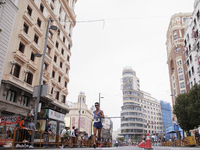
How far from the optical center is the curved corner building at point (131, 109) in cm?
8805

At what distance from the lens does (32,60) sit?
22.1 meters

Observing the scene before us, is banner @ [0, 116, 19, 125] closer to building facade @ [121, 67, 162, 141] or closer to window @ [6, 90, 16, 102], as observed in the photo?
window @ [6, 90, 16, 102]

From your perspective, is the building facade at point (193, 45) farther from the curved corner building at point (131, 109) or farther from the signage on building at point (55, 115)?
the curved corner building at point (131, 109)

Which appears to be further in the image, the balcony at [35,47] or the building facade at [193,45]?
the building facade at [193,45]

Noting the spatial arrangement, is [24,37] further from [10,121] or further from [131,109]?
[131,109]

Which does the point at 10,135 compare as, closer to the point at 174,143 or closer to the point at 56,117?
the point at 56,117

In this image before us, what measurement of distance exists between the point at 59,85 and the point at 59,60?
167 inches

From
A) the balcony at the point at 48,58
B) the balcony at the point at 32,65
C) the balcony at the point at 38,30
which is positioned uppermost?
the balcony at the point at 38,30

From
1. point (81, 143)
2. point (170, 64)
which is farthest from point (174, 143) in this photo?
point (170, 64)

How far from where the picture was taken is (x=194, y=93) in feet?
84.8

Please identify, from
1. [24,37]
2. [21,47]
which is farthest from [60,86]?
[24,37]

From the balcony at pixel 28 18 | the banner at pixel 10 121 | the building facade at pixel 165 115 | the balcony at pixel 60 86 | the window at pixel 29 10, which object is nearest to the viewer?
the banner at pixel 10 121

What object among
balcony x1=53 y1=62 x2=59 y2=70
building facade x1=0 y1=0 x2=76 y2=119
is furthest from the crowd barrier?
balcony x1=53 y1=62 x2=59 y2=70

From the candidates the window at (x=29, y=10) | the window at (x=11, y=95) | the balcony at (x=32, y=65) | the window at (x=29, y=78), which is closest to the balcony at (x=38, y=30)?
the window at (x=29, y=10)
